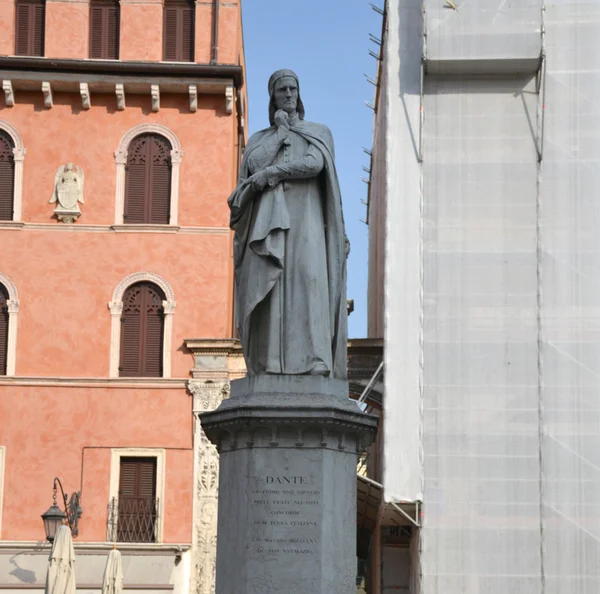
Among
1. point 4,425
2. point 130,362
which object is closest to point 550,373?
point 130,362

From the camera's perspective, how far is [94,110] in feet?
117

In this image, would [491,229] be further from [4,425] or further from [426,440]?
[4,425]

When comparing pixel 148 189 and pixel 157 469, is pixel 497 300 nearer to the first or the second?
pixel 157 469

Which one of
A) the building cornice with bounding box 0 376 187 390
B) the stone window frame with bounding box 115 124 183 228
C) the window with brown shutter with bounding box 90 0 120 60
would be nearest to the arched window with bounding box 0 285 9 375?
the building cornice with bounding box 0 376 187 390

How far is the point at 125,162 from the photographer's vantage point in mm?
35344

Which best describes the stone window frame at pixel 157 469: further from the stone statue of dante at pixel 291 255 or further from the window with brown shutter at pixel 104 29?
the stone statue of dante at pixel 291 255

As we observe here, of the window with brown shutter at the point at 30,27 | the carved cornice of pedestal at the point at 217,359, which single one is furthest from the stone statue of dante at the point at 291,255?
the window with brown shutter at the point at 30,27

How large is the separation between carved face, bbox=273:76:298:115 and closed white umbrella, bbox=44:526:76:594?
52.6ft

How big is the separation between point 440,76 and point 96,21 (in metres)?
8.78

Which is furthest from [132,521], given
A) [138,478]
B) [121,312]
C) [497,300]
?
[497,300]

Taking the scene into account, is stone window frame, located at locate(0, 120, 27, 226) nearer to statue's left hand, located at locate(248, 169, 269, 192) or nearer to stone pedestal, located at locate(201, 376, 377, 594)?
statue's left hand, located at locate(248, 169, 269, 192)

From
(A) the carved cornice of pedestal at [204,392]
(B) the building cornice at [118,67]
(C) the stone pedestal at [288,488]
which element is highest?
(B) the building cornice at [118,67]

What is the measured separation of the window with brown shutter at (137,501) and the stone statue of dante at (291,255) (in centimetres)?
2278

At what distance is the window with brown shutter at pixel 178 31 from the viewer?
3591 cm
